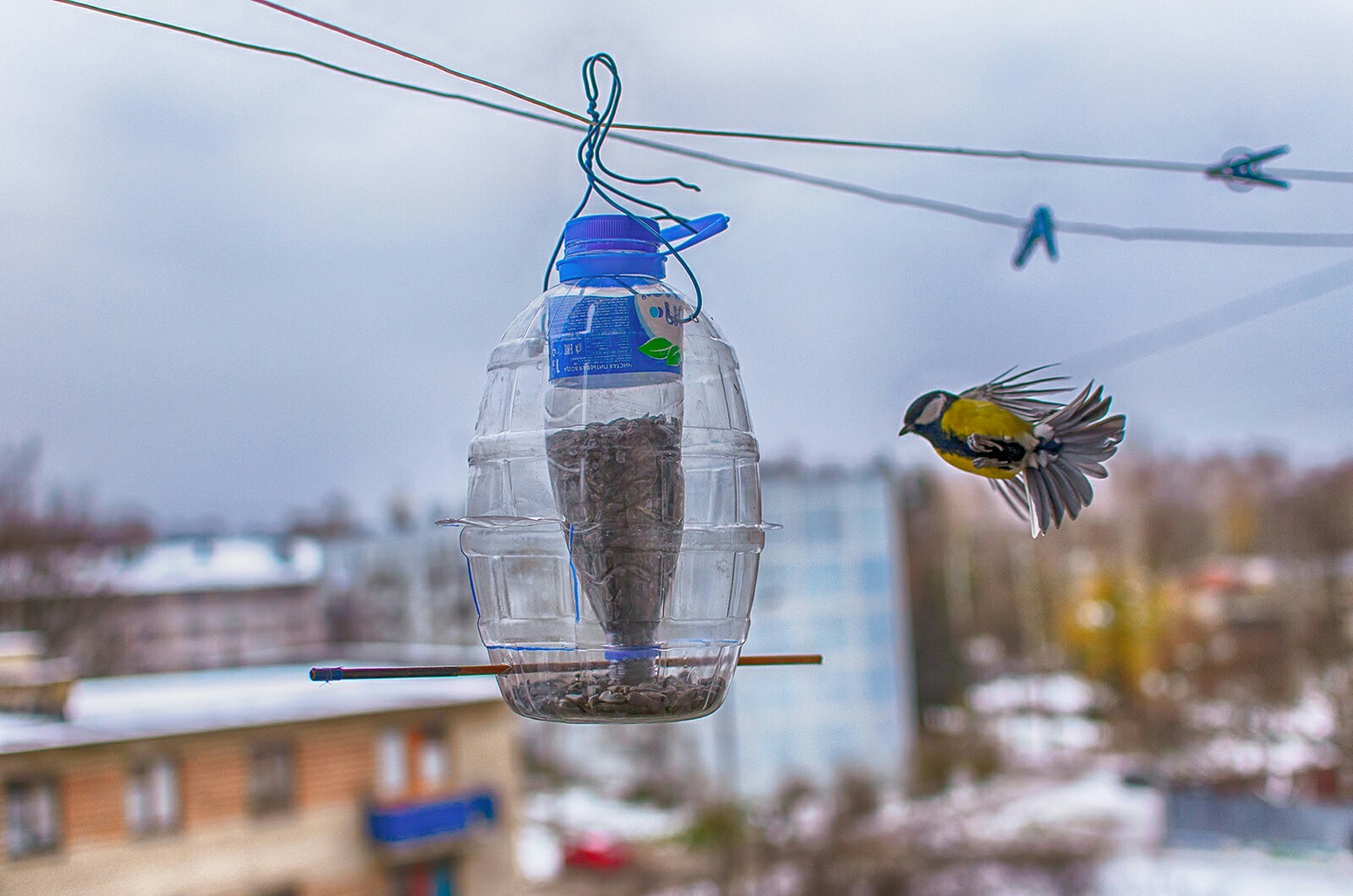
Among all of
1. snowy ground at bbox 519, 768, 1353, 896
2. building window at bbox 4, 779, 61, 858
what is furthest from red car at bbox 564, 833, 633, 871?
building window at bbox 4, 779, 61, 858

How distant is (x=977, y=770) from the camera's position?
1043 centimetres

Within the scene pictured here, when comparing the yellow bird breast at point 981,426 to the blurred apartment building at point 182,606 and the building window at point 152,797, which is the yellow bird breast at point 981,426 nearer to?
the building window at point 152,797

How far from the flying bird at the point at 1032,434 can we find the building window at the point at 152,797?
5318 mm

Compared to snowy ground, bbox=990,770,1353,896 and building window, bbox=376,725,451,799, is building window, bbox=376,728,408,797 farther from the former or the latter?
snowy ground, bbox=990,770,1353,896

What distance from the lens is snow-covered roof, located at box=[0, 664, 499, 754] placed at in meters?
5.38

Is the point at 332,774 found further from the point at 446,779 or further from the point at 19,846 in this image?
the point at 19,846

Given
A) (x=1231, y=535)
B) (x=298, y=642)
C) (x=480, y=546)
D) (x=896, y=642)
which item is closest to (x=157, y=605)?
(x=298, y=642)

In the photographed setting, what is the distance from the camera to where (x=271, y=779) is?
19.3 ft

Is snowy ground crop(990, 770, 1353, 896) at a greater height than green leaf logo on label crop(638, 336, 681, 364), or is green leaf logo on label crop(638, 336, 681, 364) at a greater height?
green leaf logo on label crop(638, 336, 681, 364)

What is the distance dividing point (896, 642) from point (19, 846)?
25.4ft

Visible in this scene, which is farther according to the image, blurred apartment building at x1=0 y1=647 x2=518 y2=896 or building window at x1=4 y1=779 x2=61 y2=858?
blurred apartment building at x1=0 y1=647 x2=518 y2=896

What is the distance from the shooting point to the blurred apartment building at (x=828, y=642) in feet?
33.7

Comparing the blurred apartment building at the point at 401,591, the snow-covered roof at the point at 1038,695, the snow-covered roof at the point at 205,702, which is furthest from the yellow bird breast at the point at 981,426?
the snow-covered roof at the point at 1038,695

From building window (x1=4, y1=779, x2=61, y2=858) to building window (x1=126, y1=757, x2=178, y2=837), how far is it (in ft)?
1.01
